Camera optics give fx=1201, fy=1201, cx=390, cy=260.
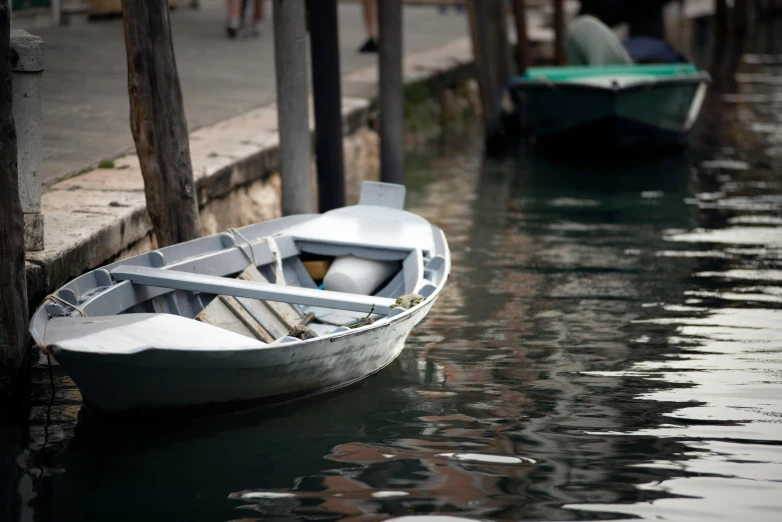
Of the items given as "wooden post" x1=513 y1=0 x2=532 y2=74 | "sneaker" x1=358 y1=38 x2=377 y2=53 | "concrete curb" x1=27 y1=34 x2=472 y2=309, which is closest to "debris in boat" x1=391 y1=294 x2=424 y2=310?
"concrete curb" x1=27 y1=34 x2=472 y2=309

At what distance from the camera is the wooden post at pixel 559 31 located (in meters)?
15.5

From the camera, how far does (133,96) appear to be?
19.0 ft

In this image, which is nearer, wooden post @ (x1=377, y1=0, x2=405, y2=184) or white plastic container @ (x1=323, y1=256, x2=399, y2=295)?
white plastic container @ (x1=323, y1=256, x2=399, y2=295)

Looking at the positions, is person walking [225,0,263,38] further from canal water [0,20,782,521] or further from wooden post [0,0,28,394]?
wooden post [0,0,28,394]

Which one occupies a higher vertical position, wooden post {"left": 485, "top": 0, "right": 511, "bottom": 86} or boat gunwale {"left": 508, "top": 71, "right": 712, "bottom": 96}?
wooden post {"left": 485, "top": 0, "right": 511, "bottom": 86}

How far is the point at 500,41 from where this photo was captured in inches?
567

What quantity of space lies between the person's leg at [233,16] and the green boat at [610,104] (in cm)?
348

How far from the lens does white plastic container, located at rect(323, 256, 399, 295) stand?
6.12 metres

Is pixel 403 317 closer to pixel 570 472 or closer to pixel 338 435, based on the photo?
pixel 338 435

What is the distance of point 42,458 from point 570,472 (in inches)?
77.1

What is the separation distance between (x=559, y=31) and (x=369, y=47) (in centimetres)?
264

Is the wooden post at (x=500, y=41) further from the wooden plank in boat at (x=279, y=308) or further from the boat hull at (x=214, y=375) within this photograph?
the boat hull at (x=214, y=375)

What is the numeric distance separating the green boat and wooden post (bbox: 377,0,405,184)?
10.9 feet

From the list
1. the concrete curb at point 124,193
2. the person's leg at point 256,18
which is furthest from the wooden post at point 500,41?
the concrete curb at point 124,193
